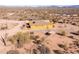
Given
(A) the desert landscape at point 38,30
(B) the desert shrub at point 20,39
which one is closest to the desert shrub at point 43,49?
(A) the desert landscape at point 38,30

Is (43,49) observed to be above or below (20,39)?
below

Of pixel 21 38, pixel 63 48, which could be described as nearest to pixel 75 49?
pixel 63 48

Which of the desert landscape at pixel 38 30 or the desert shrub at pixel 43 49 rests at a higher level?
the desert landscape at pixel 38 30

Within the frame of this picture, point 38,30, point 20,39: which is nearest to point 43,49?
point 38,30

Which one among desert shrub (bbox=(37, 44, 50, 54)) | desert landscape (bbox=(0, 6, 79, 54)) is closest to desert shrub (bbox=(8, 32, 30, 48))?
desert landscape (bbox=(0, 6, 79, 54))

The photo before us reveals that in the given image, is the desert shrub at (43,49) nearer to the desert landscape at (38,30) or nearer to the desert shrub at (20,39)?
the desert landscape at (38,30)

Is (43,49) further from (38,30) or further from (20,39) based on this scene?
(20,39)

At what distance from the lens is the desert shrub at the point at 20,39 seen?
283 inches

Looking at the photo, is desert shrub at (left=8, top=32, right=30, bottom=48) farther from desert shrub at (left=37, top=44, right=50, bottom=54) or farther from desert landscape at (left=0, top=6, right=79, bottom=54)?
desert shrub at (left=37, top=44, right=50, bottom=54)

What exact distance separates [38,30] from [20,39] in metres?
0.42

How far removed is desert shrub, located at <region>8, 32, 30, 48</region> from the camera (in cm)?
720

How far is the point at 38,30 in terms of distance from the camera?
7.20m

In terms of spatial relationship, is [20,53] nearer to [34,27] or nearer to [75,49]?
[34,27]
